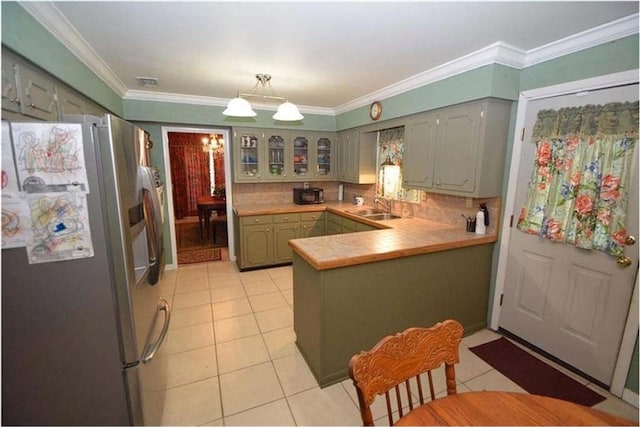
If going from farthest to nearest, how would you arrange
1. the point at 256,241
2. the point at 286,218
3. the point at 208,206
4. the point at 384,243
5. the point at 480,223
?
1. the point at 208,206
2. the point at 286,218
3. the point at 256,241
4. the point at 480,223
5. the point at 384,243

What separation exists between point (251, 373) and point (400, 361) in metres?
1.50

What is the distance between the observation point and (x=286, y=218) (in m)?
4.14

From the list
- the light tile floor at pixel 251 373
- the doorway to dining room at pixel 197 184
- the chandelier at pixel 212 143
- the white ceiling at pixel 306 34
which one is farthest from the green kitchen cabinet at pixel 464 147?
the chandelier at pixel 212 143

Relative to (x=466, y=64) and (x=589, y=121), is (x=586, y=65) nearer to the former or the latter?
(x=589, y=121)

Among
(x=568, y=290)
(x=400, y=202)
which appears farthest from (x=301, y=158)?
(x=568, y=290)

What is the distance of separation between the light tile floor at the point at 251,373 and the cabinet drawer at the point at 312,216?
127cm

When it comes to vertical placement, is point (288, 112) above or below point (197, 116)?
below

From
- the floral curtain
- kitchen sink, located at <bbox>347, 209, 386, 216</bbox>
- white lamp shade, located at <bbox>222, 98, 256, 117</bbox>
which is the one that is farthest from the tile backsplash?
white lamp shade, located at <bbox>222, 98, 256, 117</bbox>

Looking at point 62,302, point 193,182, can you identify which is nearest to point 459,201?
point 62,302

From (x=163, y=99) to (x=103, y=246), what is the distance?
3016 mm

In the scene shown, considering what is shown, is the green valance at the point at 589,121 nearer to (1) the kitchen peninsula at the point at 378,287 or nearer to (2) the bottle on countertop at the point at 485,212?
(2) the bottle on countertop at the point at 485,212

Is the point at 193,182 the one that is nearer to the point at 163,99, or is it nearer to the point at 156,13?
the point at 163,99

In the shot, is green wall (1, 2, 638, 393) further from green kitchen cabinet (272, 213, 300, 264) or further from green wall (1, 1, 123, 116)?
green kitchen cabinet (272, 213, 300, 264)

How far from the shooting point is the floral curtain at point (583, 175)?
71.9 inches
